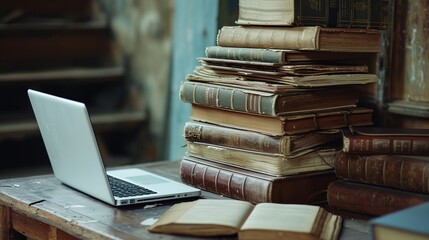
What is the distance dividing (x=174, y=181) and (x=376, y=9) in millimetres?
611

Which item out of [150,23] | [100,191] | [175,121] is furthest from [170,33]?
[100,191]

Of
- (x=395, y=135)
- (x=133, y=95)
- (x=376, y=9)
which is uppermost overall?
(x=376, y=9)

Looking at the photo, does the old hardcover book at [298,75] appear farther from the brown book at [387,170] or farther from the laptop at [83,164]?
the laptop at [83,164]

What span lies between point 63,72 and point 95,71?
0.53 feet

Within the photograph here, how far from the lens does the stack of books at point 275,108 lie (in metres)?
1.74

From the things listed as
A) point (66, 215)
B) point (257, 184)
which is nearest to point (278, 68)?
point (257, 184)

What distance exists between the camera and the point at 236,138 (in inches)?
72.1

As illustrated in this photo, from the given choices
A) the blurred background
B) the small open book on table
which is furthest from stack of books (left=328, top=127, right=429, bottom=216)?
the blurred background

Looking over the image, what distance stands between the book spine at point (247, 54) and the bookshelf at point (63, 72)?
1.99 metres

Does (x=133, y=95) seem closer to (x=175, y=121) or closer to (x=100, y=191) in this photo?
(x=175, y=121)

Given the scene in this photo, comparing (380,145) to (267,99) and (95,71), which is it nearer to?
(267,99)

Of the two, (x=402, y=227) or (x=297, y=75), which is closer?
(x=402, y=227)

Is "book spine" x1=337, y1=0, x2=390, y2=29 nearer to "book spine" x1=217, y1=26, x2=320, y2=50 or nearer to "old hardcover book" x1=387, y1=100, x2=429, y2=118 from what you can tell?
"book spine" x1=217, y1=26, x2=320, y2=50

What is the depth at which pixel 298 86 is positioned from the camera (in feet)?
5.73
